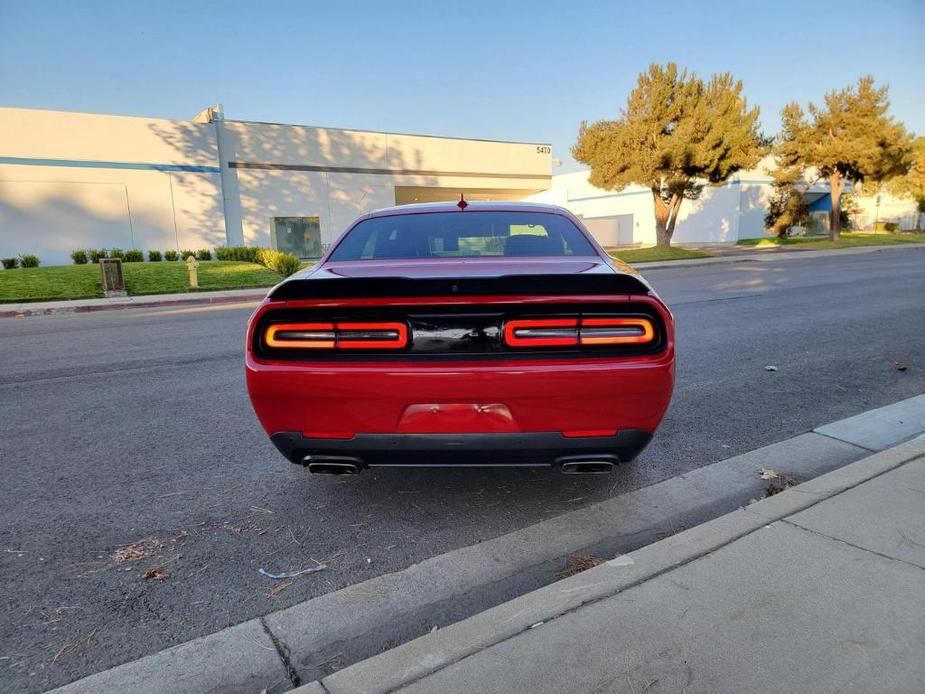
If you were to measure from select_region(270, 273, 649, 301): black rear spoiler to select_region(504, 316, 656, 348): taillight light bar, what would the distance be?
0.12 meters

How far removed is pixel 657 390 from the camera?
253 cm

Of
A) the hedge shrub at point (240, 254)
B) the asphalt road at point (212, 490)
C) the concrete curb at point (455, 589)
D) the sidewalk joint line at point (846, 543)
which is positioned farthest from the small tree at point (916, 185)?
the sidewalk joint line at point (846, 543)

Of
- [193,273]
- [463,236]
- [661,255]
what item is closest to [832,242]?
[661,255]

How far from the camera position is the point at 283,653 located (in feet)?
6.72

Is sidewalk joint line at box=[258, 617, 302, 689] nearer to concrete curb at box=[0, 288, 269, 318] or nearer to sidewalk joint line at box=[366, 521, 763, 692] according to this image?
sidewalk joint line at box=[366, 521, 763, 692]

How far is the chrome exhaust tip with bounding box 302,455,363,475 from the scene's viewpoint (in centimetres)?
262

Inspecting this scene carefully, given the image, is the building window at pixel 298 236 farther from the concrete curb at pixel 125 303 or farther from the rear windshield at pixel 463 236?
the rear windshield at pixel 463 236

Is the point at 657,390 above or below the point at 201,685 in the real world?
above

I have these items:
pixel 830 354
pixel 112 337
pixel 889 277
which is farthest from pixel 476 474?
pixel 889 277

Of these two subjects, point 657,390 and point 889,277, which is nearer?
point 657,390

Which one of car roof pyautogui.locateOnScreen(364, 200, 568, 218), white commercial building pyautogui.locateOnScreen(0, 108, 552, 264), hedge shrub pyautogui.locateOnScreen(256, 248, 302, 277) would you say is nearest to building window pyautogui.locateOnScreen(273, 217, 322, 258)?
white commercial building pyautogui.locateOnScreen(0, 108, 552, 264)

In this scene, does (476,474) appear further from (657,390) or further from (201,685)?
(201,685)

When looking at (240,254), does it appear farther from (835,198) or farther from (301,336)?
(835,198)

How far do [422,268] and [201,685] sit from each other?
1814 millimetres
